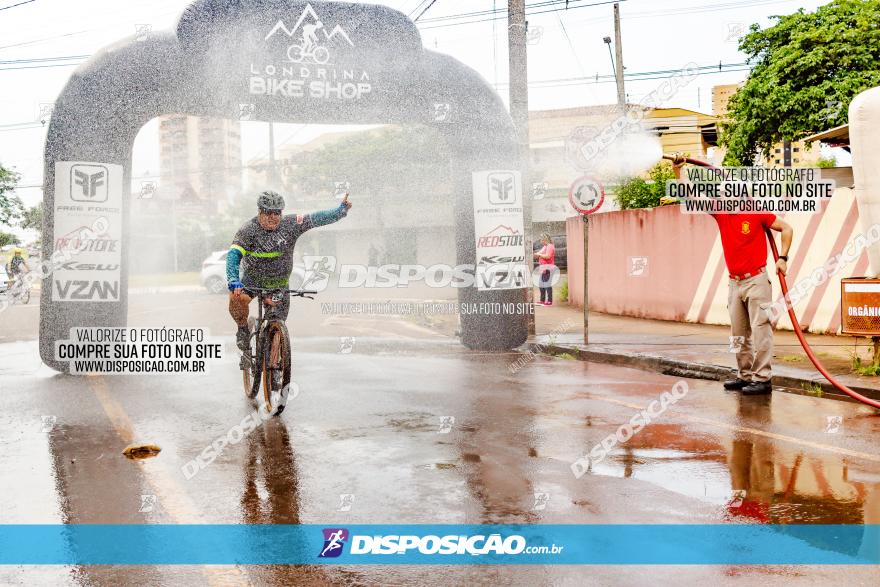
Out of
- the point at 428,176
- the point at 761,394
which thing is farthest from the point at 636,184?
the point at 428,176

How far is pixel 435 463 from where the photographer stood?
6266 millimetres

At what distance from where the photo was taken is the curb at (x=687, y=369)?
29.6ft

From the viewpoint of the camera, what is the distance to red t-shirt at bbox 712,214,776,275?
29.2 feet

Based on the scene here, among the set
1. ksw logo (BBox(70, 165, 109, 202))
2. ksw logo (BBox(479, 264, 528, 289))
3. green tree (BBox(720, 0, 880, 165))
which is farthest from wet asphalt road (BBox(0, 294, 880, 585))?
green tree (BBox(720, 0, 880, 165))

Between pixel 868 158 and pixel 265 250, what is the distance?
628 centimetres

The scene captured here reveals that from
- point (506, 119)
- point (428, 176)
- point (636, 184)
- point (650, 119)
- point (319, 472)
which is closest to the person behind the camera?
point (319, 472)

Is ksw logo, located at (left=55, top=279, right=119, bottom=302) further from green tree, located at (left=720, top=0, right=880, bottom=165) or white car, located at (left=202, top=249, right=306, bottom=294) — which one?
green tree, located at (left=720, top=0, right=880, bottom=165)

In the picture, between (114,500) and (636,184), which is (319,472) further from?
(636,184)

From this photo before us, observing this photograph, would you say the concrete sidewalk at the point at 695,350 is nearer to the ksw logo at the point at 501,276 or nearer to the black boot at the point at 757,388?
the black boot at the point at 757,388

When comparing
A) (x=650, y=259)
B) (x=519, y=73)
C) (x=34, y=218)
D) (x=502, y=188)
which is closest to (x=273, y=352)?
(x=502, y=188)

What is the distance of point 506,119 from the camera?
12742 millimetres

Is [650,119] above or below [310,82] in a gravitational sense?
above

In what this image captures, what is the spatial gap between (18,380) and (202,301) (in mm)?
15530

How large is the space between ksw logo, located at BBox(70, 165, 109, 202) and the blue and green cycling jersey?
3.43m
